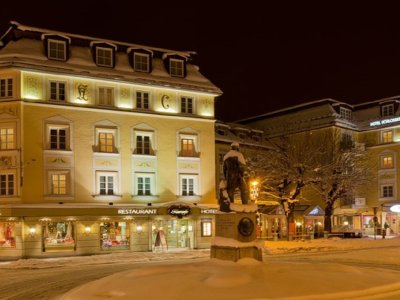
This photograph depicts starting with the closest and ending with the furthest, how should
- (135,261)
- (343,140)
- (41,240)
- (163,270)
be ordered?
1. (163,270)
2. (135,261)
3. (41,240)
4. (343,140)

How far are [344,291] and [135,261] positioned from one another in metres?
19.7

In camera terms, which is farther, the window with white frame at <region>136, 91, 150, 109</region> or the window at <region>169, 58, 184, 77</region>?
the window at <region>169, 58, 184, 77</region>

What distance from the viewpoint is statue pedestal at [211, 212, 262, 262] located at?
808 inches

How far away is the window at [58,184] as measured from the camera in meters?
38.5

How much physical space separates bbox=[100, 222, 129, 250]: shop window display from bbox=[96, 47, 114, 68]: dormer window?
40.4ft

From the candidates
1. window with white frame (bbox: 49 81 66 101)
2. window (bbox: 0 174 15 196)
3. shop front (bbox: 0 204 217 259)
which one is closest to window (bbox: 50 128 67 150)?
window with white frame (bbox: 49 81 66 101)

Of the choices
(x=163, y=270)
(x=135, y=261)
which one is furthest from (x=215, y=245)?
(x=135, y=261)

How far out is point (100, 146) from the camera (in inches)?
1604

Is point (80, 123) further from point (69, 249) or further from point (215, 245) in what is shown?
point (215, 245)

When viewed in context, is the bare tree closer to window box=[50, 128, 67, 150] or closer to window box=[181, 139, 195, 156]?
window box=[181, 139, 195, 156]

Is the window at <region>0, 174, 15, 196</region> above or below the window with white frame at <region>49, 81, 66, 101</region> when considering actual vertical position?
below

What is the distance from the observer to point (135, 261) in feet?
111

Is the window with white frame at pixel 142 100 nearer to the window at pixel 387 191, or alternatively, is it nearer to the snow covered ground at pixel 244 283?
the snow covered ground at pixel 244 283

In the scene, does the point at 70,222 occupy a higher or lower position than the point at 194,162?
lower
